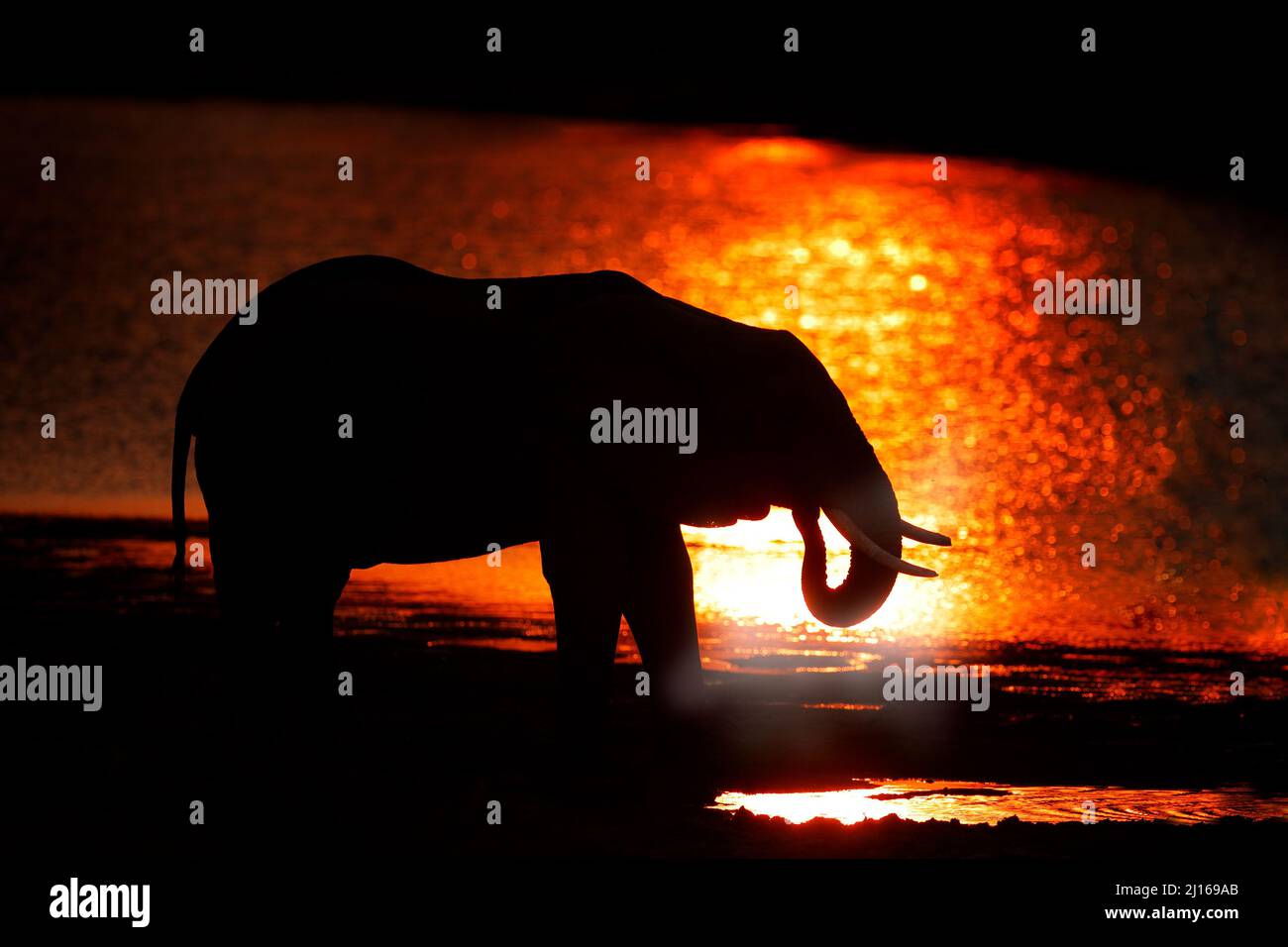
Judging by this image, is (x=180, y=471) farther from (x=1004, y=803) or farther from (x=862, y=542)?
(x=1004, y=803)

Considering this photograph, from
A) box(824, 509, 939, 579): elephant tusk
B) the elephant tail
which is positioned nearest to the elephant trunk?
box(824, 509, 939, 579): elephant tusk

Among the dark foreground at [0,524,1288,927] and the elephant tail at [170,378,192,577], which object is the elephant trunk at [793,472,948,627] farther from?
the elephant tail at [170,378,192,577]

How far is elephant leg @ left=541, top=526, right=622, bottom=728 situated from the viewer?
43.5 ft

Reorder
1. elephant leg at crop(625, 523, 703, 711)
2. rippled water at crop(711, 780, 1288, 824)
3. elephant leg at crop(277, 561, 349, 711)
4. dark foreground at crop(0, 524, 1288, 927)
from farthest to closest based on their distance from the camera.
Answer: elephant leg at crop(277, 561, 349, 711) → elephant leg at crop(625, 523, 703, 711) → rippled water at crop(711, 780, 1288, 824) → dark foreground at crop(0, 524, 1288, 927)

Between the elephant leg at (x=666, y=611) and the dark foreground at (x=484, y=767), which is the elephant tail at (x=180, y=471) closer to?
the dark foreground at (x=484, y=767)

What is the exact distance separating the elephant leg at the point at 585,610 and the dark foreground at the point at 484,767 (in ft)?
1.31

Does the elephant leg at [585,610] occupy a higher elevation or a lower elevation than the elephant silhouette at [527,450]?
lower

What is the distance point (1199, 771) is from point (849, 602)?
421cm

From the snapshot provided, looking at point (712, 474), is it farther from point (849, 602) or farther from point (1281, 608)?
point (1281, 608)

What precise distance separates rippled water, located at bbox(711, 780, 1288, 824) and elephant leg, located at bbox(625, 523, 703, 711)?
871 millimetres

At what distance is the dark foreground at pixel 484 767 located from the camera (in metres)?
11.3

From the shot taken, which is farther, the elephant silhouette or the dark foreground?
the elephant silhouette

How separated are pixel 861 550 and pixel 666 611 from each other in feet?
5.09

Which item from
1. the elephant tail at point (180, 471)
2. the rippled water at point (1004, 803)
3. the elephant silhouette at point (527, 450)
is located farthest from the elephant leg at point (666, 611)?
the elephant tail at point (180, 471)
